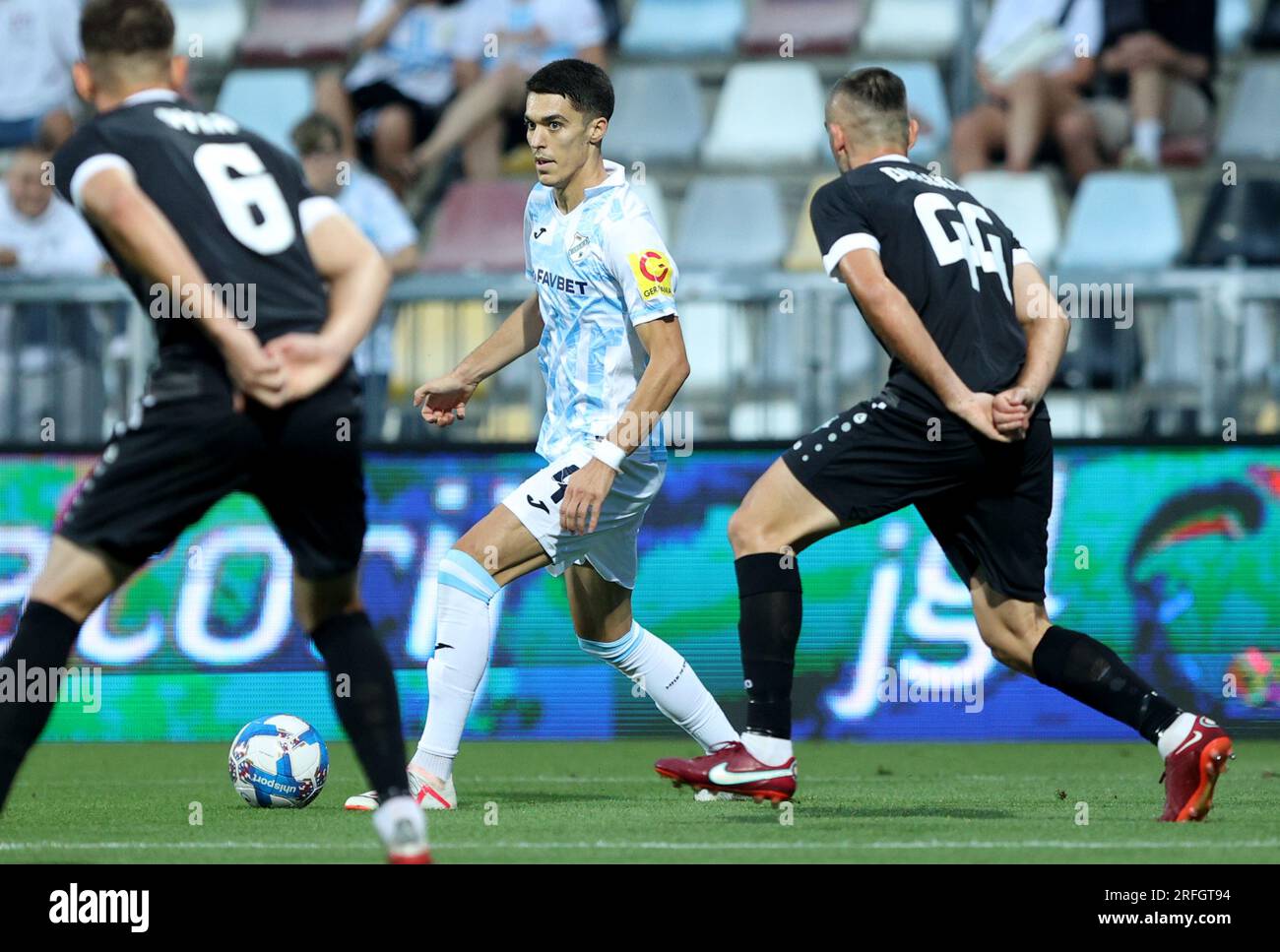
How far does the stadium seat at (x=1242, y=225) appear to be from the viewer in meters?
12.0

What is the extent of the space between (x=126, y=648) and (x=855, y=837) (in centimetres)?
502

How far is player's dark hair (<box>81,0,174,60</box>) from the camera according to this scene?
469 cm

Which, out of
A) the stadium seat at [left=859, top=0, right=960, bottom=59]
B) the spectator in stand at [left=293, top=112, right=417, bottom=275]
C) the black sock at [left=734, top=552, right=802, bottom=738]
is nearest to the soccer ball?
the black sock at [left=734, top=552, right=802, bottom=738]

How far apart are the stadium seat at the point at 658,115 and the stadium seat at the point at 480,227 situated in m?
0.96

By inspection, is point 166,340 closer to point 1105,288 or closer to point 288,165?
point 288,165

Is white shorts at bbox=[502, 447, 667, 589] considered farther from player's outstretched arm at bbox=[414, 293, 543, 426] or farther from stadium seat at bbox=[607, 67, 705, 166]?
stadium seat at bbox=[607, 67, 705, 166]

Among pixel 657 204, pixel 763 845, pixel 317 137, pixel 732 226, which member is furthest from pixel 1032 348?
pixel 657 204

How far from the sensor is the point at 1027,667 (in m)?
6.40

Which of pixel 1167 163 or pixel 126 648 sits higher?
pixel 1167 163

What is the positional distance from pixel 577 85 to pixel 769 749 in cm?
209

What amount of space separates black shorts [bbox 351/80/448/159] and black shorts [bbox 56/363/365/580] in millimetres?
9101

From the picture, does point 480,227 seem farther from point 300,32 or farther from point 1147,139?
point 1147,139

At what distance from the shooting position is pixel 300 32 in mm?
15398

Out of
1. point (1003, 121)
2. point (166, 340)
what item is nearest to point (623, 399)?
point (166, 340)
